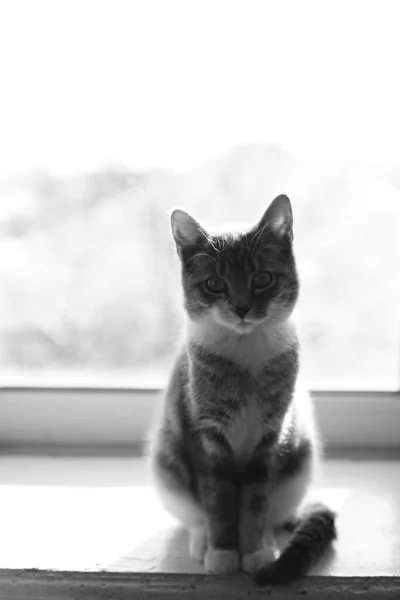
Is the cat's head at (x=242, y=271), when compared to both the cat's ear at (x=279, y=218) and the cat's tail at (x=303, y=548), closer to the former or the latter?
the cat's ear at (x=279, y=218)

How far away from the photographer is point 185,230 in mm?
1183

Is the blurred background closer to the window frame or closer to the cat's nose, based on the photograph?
the window frame

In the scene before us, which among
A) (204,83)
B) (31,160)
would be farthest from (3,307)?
(204,83)

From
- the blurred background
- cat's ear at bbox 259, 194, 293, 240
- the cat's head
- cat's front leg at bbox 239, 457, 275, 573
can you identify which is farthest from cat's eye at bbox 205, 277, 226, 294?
the blurred background

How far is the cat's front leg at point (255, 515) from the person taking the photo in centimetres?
110

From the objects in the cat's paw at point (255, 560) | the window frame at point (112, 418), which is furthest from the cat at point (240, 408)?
the window frame at point (112, 418)

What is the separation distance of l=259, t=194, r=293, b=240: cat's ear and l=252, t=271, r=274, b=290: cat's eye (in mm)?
66

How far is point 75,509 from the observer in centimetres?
128

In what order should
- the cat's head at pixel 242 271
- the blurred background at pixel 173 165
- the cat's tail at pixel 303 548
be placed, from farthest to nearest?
the blurred background at pixel 173 165 → the cat's head at pixel 242 271 → the cat's tail at pixel 303 548

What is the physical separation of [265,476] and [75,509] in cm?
36

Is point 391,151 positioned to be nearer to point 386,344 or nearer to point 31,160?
point 386,344

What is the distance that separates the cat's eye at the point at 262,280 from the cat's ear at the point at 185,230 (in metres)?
0.11

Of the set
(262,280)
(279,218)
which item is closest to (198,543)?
(262,280)

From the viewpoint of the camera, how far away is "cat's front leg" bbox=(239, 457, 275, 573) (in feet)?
3.60
